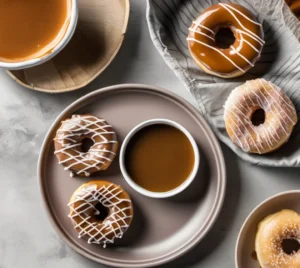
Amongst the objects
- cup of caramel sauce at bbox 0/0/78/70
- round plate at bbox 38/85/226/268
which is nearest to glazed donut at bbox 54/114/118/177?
round plate at bbox 38/85/226/268

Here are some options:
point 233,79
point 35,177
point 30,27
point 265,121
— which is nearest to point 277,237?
point 265,121

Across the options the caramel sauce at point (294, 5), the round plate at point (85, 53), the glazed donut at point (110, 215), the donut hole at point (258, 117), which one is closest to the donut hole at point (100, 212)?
the glazed donut at point (110, 215)

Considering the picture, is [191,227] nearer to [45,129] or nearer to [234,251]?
[234,251]

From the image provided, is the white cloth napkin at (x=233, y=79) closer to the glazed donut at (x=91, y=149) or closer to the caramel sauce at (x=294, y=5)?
the caramel sauce at (x=294, y=5)

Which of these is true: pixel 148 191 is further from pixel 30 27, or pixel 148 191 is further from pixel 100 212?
pixel 30 27

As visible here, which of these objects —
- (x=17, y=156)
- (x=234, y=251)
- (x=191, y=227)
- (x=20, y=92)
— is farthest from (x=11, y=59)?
(x=234, y=251)

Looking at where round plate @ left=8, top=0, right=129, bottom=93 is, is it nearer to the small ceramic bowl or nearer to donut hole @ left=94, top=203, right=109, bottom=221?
the small ceramic bowl

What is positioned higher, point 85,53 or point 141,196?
point 85,53
